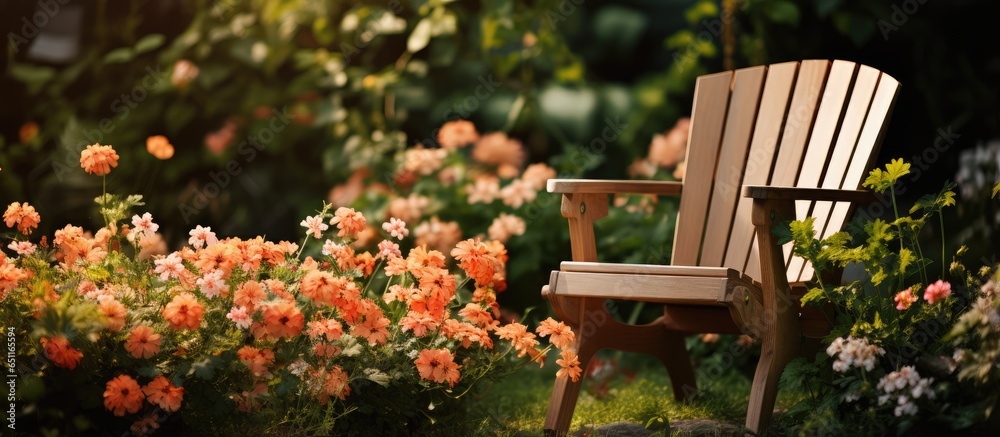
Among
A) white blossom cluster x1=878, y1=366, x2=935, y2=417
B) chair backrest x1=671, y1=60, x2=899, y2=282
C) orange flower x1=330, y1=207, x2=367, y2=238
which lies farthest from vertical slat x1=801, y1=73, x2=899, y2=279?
orange flower x1=330, y1=207, x2=367, y2=238

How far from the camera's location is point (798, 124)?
3.05m

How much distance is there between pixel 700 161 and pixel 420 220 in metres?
1.22

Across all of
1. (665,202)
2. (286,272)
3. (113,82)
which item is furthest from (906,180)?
(113,82)

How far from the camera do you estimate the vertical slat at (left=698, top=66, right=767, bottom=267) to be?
3100 millimetres

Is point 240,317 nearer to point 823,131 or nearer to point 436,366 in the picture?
point 436,366

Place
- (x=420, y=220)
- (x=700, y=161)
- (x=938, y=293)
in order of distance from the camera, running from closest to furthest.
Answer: (x=938, y=293) → (x=700, y=161) → (x=420, y=220)

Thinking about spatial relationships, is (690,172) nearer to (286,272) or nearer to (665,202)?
(665,202)

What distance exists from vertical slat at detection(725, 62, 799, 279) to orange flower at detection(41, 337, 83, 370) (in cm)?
173

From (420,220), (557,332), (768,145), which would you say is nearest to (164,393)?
(557,332)

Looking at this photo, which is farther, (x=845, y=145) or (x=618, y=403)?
(x=618, y=403)

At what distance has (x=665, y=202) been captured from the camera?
4031mm

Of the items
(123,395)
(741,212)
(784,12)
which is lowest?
(123,395)

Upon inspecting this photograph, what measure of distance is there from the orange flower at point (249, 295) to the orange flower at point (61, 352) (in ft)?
1.05

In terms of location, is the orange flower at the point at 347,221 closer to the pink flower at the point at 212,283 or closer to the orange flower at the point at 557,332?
the pink flower at the point at 212,283
